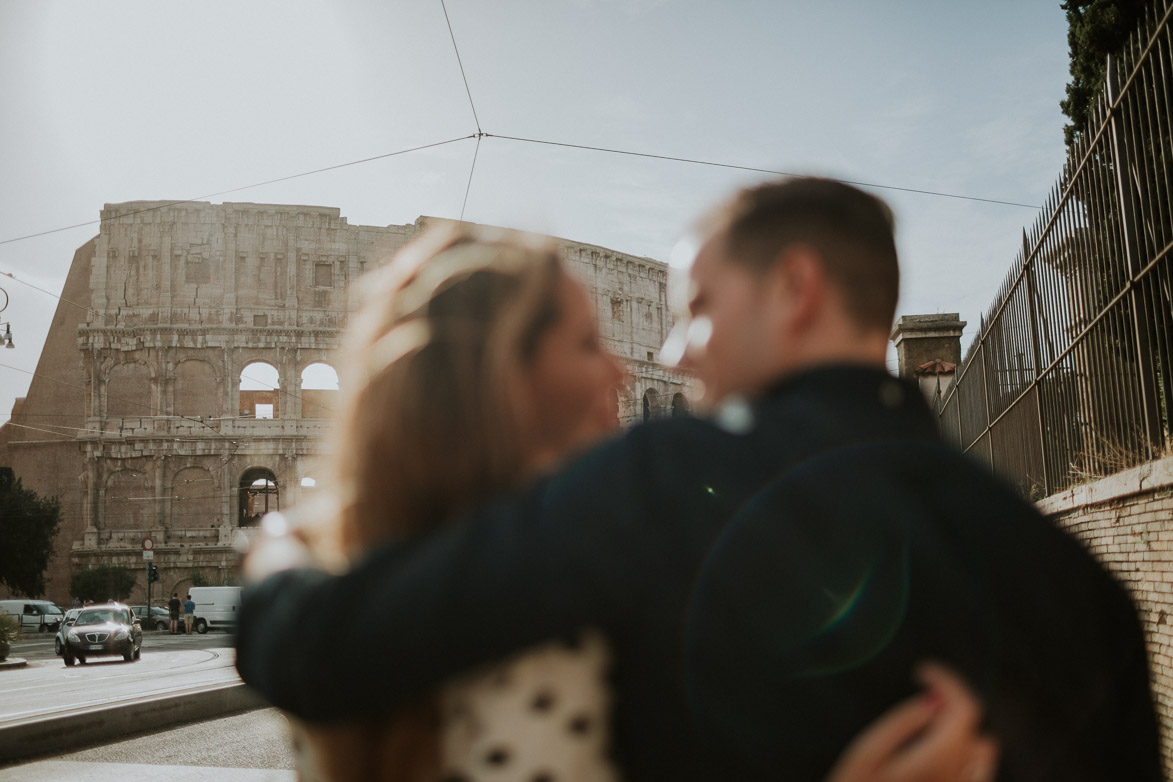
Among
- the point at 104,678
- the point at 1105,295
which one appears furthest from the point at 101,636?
the point at 1105,295

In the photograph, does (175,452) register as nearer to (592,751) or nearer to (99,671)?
(99,671)

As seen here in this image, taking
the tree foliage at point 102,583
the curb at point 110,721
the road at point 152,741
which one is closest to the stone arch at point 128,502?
the tree foliage at point 102,583

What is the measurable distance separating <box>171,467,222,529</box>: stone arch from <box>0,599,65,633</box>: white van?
212 inches

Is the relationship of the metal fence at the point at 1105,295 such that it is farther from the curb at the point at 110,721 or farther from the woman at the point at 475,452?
the curb at the point at 110,721

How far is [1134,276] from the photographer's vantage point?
182 inches

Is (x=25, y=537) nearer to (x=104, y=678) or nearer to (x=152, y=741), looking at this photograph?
(x=104, y=678)

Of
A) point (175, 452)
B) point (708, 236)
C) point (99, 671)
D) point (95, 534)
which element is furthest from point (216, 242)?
point (708, 236)

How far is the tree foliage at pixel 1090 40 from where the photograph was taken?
962cm

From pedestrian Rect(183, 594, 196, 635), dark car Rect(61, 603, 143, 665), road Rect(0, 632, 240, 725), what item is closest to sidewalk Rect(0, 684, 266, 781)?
road Rect(0, 632, 240, 725)

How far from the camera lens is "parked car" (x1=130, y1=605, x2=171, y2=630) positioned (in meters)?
34.7

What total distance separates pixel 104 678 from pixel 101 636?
20.1 ft

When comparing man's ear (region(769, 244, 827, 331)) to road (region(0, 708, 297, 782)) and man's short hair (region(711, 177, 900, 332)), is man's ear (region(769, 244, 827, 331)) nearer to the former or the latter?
man's short hair (region(711, 177, 900, 332))

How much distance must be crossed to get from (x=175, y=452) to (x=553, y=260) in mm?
42161

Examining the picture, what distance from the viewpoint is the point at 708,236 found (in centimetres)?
123
